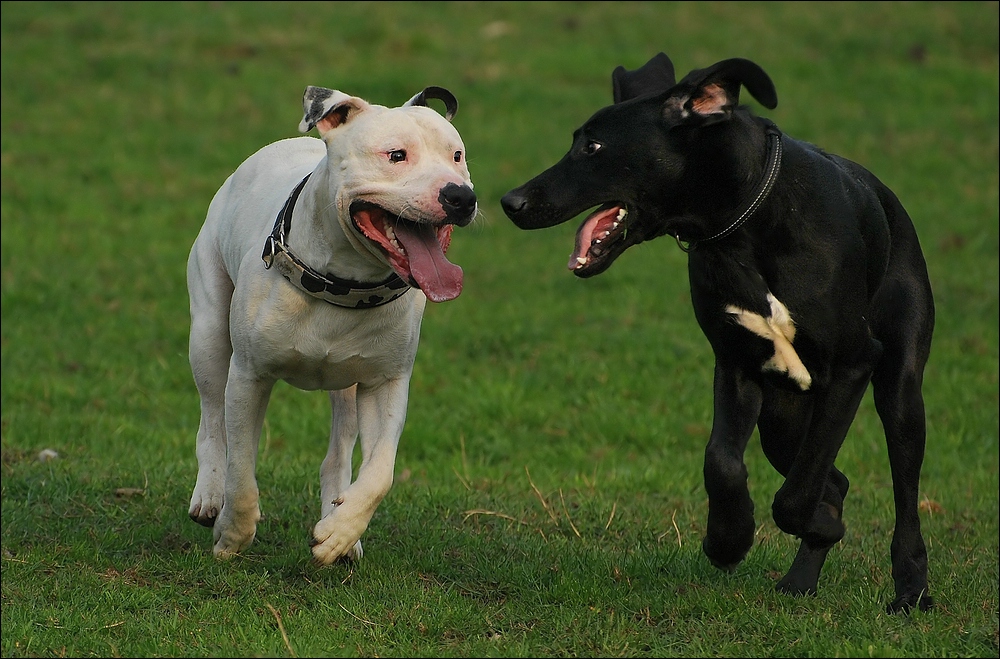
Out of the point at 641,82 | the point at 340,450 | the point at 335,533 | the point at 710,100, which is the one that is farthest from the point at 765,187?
the point at 340,450

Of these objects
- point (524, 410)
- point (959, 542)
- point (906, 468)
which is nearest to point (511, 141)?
point (524, 410)

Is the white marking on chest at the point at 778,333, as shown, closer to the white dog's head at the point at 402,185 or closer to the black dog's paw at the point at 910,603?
the black dog's paw at the point at 910,603

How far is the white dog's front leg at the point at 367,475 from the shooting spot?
5.22 meters

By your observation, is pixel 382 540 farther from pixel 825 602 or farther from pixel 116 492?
pixel 825 602

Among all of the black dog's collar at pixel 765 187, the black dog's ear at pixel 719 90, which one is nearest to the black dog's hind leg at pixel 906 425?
the black dog's collar at pixel 765 187

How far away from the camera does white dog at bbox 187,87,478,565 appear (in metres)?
4.96

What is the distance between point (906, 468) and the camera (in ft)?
18.5

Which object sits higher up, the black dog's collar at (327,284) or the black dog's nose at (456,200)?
the black dog's nose at (456,200)

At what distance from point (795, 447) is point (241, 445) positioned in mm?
2305

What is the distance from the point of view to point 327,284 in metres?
5.20

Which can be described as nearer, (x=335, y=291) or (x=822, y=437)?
(x=335, y=291)

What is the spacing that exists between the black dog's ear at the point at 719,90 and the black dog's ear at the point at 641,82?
1.75 ft

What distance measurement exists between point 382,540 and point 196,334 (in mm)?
1254

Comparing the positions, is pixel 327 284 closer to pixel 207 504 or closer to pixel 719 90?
pixel 207 504
